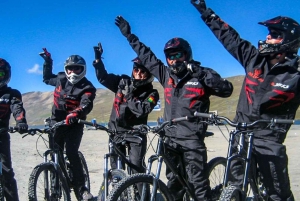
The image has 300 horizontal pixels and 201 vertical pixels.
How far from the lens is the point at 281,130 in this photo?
15.0 feet

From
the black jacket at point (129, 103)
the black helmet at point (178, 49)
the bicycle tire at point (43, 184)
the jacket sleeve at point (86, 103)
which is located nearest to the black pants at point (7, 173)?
the bicycle tire at point (43, 184)

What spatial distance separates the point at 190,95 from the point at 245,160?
1238mm

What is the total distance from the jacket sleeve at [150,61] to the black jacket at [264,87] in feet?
3.47

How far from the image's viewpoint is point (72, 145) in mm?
6660

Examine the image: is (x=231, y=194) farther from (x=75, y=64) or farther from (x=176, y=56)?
(x=75, y=64)

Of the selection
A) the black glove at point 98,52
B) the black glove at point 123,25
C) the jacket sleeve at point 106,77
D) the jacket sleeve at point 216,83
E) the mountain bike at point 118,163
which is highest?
the black glove at point 123,25

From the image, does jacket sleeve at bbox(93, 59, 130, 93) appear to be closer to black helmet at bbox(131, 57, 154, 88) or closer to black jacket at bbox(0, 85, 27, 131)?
black helmet at bbox(131, 57, 154, 88)

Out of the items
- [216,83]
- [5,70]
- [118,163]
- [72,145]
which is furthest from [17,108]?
[216,83]

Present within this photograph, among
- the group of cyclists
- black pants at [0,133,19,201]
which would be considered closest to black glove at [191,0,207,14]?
the group of cyclists

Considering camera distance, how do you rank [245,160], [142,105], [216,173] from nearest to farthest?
[245,160] → [216,173] → [142,105]

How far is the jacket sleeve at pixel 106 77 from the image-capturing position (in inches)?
271

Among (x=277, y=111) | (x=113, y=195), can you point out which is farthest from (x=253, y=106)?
(x=113, y=195)

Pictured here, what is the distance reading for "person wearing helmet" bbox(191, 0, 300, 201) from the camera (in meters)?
4.82

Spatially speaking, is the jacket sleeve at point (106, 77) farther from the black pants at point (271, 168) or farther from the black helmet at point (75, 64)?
the black pants at point (271, 168)
